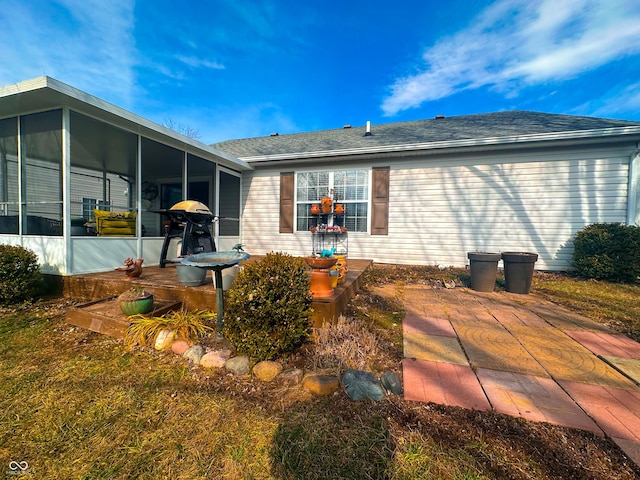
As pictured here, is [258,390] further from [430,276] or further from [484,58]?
[484,58]

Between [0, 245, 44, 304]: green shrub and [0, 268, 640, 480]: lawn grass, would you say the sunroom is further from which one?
[0, 268, 640, 480]: lawn grass

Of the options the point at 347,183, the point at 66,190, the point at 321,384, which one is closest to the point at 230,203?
the point at 347,183

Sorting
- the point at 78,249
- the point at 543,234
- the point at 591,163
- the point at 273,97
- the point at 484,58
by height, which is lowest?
the point at 78,249

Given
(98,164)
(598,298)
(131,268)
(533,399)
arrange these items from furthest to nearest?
(98,164)
(598,298)
(131,268)
(533,399)

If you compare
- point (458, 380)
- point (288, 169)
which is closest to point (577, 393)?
point (458, 380)

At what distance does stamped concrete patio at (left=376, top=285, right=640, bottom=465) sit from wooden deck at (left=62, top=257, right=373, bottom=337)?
2.70 ft

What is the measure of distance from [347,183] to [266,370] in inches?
219

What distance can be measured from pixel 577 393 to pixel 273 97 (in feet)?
51.0

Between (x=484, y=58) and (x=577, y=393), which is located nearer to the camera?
(x=577, y=393)

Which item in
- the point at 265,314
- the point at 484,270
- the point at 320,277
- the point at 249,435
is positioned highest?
the point at 320,277

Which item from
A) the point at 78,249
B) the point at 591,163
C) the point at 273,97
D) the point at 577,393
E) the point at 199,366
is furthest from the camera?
the point at 273,97

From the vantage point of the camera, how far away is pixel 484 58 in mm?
8312

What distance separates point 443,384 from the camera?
1.89 m

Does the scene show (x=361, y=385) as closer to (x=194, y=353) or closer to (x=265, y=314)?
(x=265, y=314)
